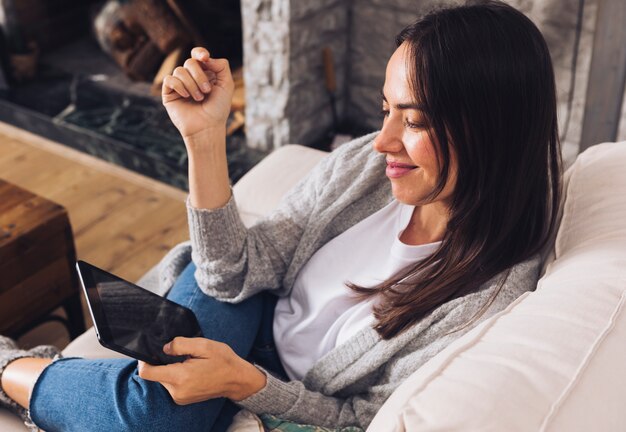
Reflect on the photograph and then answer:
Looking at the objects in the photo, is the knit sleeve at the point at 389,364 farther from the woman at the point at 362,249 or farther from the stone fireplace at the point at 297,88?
the stone fireplace at the point at 297,88

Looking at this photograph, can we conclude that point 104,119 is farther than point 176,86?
Yes

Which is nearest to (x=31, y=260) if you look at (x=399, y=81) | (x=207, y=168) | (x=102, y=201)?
(x=207, y=168)

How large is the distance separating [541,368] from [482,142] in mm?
351

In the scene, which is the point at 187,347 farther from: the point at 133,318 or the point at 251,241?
the point at 251,241

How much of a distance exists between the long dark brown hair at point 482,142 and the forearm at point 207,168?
0.31 meters

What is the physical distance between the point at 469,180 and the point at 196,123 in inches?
17.2

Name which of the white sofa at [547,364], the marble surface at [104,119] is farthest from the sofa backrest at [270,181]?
the marble surface at [104,119]

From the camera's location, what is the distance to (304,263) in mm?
1282

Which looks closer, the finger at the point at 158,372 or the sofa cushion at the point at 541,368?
the sofa cushion at the point at 541,368

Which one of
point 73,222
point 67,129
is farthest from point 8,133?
point 73,222

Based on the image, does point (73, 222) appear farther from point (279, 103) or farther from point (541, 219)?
point (541, 219)

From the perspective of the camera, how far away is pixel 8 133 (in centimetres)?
293

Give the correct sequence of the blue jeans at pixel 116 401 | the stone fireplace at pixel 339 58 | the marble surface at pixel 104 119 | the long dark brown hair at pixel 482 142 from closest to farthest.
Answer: the long dark brown hair at pixel 482 142
the blue jeans at pixel 116 401
the stone fireplace at pixel 339 58
the marble surface at pixel 104 119

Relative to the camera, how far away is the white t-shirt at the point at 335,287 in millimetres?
1187
